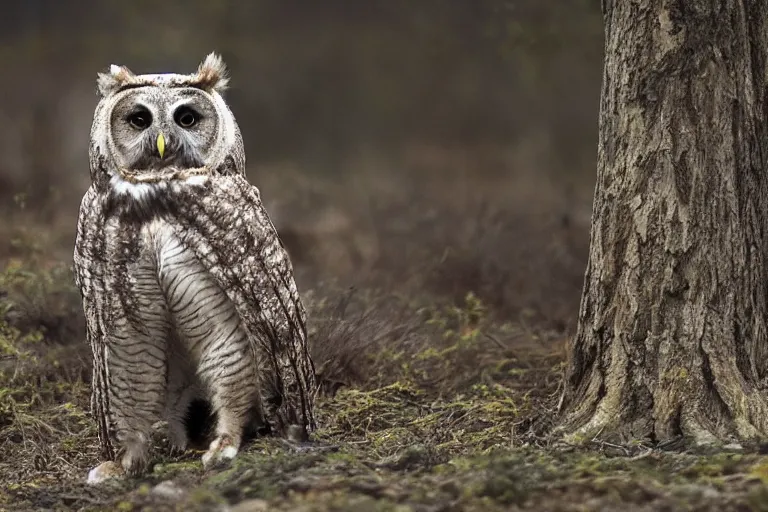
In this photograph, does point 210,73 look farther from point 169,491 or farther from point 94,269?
point 169,491

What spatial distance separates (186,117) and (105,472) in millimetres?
1407

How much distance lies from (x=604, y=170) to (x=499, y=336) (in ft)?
7.93

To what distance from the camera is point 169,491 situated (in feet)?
9.62

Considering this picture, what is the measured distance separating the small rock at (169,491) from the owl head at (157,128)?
1.19 m

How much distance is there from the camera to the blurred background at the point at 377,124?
7309 millimetres

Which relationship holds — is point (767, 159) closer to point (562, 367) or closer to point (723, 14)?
point (723, 14)

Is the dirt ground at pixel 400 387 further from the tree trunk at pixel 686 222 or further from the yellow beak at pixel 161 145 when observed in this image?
the yellow beak at pixel 161 145

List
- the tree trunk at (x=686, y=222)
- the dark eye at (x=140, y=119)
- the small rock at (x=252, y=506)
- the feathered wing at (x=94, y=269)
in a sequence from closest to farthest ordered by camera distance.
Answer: the small rock at (x=252, y=506)
the tree trunk at (x=686, y=222)
the feathered wing at (x=94, y=269)
the dark eye at (x=140, y=119)

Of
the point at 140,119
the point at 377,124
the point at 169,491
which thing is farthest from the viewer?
the point at 377,124

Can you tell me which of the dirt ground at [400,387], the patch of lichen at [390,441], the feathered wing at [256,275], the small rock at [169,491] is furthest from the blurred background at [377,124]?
the small rock at [169,491]

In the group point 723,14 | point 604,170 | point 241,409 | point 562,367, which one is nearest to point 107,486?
point 241,409

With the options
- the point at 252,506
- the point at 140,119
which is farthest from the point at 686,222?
the point at 140,119

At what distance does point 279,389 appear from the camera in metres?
3.73

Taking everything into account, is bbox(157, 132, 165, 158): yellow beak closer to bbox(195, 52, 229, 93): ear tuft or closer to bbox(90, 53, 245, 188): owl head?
bbox(90, 53, 245, 188): owl head
